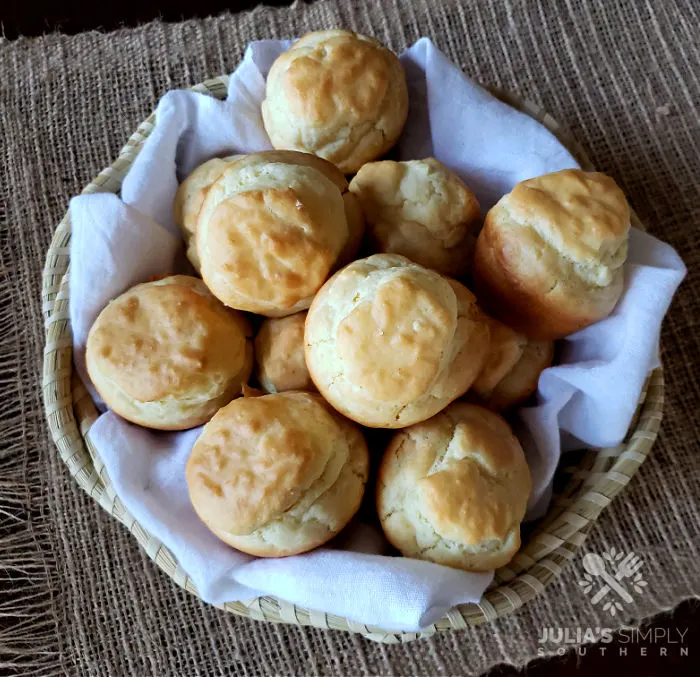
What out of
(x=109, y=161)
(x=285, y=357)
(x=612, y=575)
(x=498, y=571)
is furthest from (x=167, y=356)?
(x=612, y=575)

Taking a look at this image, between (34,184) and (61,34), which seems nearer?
(34,184)

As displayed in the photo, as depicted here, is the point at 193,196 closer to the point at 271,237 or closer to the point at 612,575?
the point at 271,237

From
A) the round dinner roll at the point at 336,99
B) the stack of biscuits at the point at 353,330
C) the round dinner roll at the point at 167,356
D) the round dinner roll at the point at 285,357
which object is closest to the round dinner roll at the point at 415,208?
the stack of biscuits at the point at 353,330

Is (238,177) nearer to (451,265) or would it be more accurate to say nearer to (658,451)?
(451,265)

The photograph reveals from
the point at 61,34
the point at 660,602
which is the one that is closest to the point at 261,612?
the point at 660,602

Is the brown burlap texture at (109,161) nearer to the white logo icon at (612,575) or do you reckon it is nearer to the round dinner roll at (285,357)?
the white logo icon at (612,575)

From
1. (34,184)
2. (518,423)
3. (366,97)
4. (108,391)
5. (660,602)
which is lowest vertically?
(660,602)
